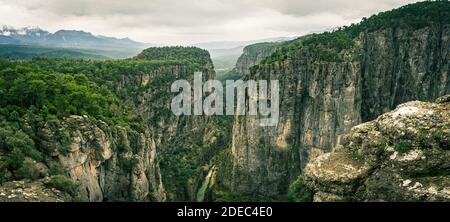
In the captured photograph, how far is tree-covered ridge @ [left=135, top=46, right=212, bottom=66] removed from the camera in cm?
14975

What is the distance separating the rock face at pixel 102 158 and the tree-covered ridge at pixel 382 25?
129 feet

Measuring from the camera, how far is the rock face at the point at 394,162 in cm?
1934

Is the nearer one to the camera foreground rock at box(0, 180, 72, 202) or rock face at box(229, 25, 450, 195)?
foreground rock at box(0, 180, 72, 202)

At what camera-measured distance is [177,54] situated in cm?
15688

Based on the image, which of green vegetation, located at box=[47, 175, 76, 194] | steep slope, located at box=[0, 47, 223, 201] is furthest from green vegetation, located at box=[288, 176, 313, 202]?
steep slope, located at box=[0, 47, 223, 201]

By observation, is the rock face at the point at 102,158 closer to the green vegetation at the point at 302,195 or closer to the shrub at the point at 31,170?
the shrub at the point at 31,170

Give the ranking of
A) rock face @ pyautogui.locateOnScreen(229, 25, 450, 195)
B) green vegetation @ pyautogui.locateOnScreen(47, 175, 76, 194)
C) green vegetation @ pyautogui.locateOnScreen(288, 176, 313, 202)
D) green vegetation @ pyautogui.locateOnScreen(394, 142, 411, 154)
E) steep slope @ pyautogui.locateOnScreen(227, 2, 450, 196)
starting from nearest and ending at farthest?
green vegetation @ pyautogui.locateOnScreen(394, 142, 411, 154), green vegetation @ pyautogui.locateOnScreen(288, 176, 313, 202), green vegetation @ pyautogui.locateOnScreen(47, 175, 76, 194), rock face @ pyautogui.locateOnScreen(229, 25, 450, 195), steep slope @ pyautogui.locateOnScreen(227, 2, 450, 196)

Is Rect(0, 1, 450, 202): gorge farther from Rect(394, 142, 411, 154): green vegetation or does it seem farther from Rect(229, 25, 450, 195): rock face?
Rect(229, 25, 450, 195): rock face

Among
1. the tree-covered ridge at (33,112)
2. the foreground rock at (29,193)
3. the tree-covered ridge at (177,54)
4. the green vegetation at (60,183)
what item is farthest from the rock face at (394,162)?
the tree-covered ridge at (177,54)

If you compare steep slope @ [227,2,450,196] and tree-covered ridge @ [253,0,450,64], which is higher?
tree-covered ridge @ [253,0,450,64]

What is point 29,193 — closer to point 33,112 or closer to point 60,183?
point 60,183

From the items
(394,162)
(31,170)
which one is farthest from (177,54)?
(394,162)

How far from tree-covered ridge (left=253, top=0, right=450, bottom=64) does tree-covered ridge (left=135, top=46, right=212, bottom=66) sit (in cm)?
6413

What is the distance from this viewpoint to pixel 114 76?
98.1 metres
